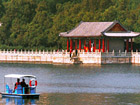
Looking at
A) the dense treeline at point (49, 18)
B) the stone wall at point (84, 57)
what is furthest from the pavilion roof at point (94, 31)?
the dense treeline at point (49, 18)

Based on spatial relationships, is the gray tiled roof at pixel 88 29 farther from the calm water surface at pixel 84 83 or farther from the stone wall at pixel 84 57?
the calm water surface at pixel 84 83

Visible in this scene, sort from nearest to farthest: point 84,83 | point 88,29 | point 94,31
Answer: point 84,83, point 94,31, point 88,29

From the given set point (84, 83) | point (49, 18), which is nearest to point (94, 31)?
point (49, 18)

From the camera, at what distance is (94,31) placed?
97438mm

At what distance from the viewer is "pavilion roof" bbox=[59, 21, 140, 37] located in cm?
9530

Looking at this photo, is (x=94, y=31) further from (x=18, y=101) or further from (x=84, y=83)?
(x=18, y=101)

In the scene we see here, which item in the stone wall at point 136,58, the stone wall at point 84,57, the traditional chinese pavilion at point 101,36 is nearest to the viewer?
the stone wall at point 84,57

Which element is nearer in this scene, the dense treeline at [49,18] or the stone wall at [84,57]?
the stone wall at [84,57]

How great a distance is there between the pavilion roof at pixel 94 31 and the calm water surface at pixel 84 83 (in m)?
7.73

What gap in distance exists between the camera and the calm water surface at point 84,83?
166 ft

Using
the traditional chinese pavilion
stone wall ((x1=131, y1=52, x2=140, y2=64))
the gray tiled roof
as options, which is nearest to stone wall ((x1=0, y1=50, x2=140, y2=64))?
stone wall ((x1=131, y1=52, x2=140, y2=64))

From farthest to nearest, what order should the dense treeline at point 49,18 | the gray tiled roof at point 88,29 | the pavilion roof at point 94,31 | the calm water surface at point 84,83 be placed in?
1. the dense treeline at point 49,18
2. the gray tiled roof at point 88,29
3. the pavilion roof at point 94,31
4. the calm water surface at point 84,83

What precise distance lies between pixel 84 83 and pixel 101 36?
103 ft

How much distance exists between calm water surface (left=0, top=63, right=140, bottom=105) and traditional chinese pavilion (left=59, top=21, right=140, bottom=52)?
7704 millimetres
